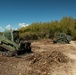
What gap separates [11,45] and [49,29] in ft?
94.8

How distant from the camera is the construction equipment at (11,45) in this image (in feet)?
46.4

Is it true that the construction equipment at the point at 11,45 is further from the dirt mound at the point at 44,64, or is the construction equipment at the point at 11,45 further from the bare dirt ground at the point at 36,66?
the dirt mound at the point at 44,64

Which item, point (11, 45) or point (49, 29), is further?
point (49, 29)

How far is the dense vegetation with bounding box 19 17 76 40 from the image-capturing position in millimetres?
40125

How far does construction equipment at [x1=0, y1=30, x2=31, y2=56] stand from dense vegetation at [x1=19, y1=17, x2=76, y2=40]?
24050 millimetres

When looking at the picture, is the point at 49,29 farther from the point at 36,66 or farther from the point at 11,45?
the point at 36,66

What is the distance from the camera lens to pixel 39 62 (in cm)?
1238

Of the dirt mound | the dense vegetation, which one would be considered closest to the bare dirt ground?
A: the dirt mound

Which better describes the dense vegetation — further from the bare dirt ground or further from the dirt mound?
the bare dirt ground

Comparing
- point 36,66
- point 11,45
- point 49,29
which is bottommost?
point 36,66

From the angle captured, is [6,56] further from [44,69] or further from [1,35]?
[44,69]

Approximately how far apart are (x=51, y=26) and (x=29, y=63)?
3205 cm

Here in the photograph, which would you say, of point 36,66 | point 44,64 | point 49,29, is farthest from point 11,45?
point 49,29

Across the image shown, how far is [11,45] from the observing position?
47.0 ft
